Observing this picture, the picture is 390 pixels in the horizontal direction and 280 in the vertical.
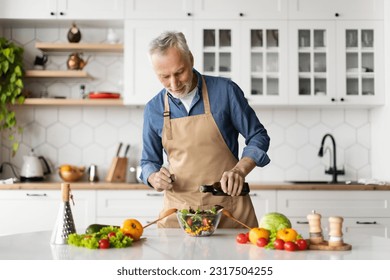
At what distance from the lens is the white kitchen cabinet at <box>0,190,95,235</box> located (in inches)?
168

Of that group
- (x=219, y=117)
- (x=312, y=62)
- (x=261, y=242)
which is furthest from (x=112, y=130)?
(x=261, y=242)

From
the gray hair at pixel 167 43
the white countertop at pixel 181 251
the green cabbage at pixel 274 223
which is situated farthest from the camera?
the gray hair at pixel 167 43

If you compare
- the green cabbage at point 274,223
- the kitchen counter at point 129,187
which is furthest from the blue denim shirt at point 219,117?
the kitchen counter at point 129,187

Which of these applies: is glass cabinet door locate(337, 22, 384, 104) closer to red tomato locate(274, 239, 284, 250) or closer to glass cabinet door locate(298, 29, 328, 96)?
glass cabinet door locate(298, 29, 328, 96)

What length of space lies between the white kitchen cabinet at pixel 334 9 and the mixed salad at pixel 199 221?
2.76 m

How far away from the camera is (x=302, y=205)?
4289 mm

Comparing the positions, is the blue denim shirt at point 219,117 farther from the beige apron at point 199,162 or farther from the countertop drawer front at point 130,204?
the countertop drawer front at point 130,204

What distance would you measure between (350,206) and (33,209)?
235 centimetres

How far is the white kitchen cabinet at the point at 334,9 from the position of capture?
4.59 meters

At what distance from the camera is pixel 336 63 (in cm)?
458

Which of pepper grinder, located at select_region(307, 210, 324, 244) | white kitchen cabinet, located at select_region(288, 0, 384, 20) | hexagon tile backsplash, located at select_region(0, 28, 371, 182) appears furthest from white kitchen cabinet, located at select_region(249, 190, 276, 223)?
pepper grinder, located at select_region(307, 210, 324, 244)

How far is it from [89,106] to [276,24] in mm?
1701
